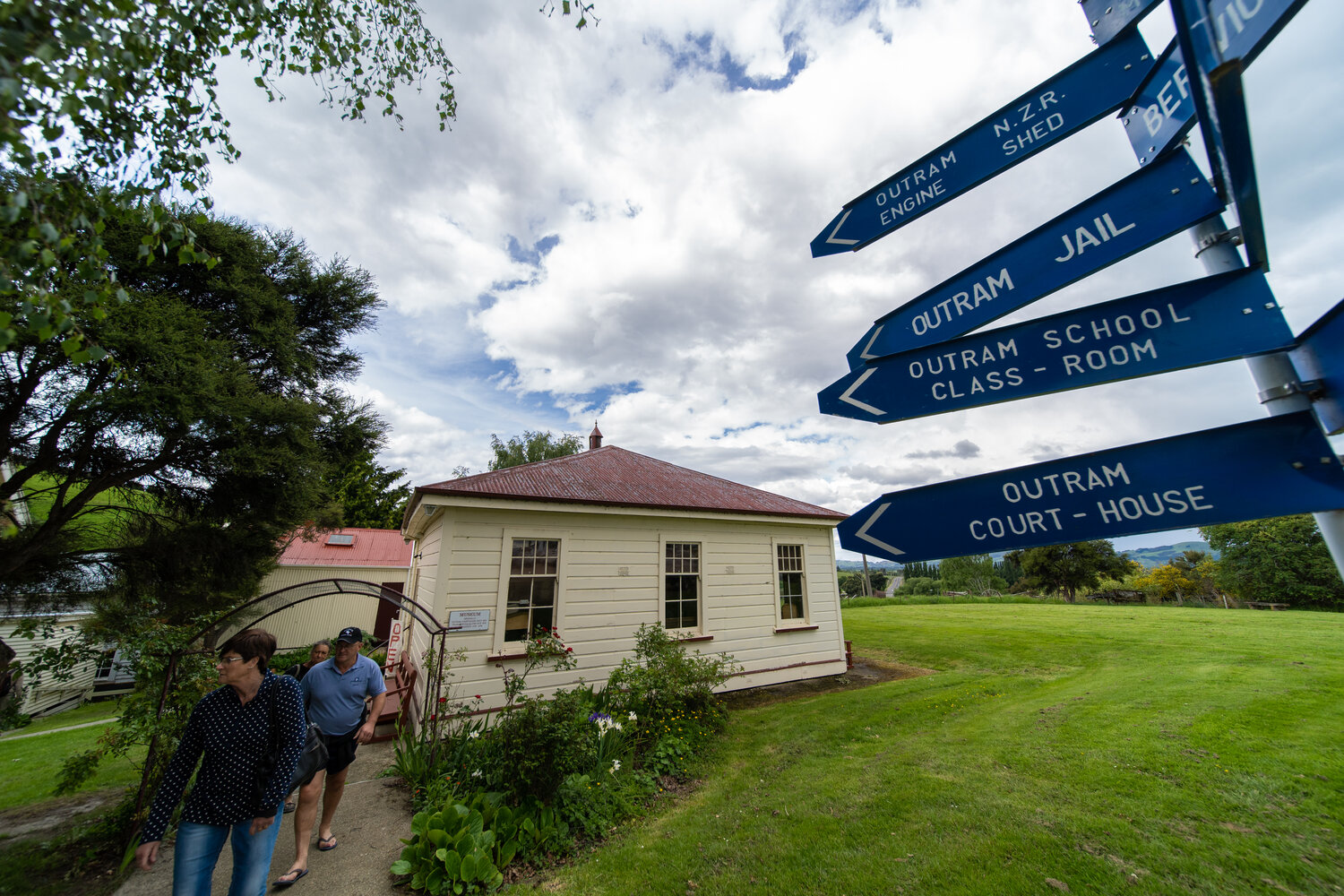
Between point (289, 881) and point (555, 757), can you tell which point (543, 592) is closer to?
point (555, 757)

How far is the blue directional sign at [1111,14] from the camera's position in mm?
2145

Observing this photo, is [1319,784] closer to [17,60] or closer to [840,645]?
[840,645]

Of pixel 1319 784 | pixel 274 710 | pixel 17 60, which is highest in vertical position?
pixel 17 60

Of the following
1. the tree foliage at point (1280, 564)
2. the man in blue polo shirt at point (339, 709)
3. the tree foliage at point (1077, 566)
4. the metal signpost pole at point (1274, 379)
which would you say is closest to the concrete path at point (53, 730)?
the man in blue polo shirt at point (339, 709)

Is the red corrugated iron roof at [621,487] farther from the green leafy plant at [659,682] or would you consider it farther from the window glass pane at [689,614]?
the green leafy plant at [659,682]

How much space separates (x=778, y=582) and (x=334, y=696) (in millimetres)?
8644

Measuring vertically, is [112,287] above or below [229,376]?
below

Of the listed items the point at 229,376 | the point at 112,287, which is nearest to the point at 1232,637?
the point at 112,287

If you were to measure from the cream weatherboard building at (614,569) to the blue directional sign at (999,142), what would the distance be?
6763mm

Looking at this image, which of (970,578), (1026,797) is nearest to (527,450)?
(1026,797)

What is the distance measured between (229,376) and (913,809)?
12.0 meters

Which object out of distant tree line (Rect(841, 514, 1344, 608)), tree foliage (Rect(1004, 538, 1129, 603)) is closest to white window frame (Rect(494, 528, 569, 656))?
distant tree line (Rect(841, 514, 1344, 608))

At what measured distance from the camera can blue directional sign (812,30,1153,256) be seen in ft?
7.61

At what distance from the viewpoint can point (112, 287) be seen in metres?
2.29
